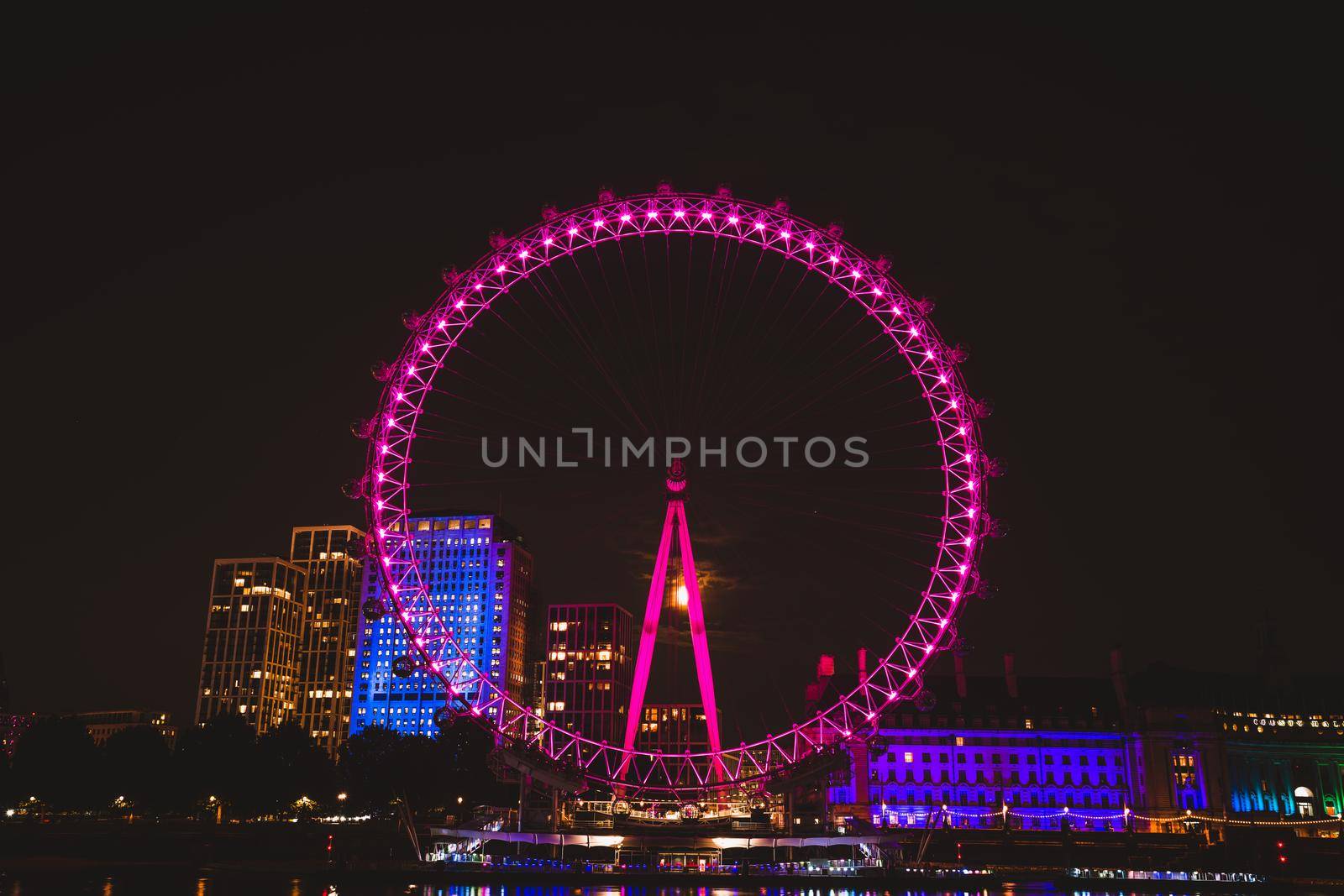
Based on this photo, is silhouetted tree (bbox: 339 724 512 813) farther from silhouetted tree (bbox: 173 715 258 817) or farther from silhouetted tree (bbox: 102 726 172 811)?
silhouetted tree (bbox: 102 726 172 811)

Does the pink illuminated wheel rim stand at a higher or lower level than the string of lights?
higher

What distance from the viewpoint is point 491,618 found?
654 feet

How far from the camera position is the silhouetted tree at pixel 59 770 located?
304ft

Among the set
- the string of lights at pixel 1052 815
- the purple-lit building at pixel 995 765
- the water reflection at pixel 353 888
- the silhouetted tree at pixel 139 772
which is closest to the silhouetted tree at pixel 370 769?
the silhouetted tree at pixel 139 772

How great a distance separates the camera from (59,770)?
93.0 meters

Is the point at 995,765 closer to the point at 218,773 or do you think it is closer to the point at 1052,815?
the point at 1052,815

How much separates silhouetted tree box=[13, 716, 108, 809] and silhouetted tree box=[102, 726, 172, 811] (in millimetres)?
1034

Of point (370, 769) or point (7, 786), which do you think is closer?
point (7, 786)

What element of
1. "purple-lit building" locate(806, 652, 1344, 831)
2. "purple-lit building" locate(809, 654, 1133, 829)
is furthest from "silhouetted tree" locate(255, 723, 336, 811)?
"purple-lit building" locate(809, 654, 1133, 829)

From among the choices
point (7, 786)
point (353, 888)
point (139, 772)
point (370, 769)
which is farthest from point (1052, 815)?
point (7, 786)

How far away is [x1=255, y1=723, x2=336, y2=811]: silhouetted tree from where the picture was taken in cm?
9644

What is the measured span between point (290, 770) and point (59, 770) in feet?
58.0

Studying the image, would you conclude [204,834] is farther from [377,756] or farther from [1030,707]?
[1030,707]

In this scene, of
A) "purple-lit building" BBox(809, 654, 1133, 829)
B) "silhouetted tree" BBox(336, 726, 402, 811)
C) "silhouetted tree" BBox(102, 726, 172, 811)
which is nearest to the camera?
"silhouetted tree" BBox(102, 726, 172, 811)
